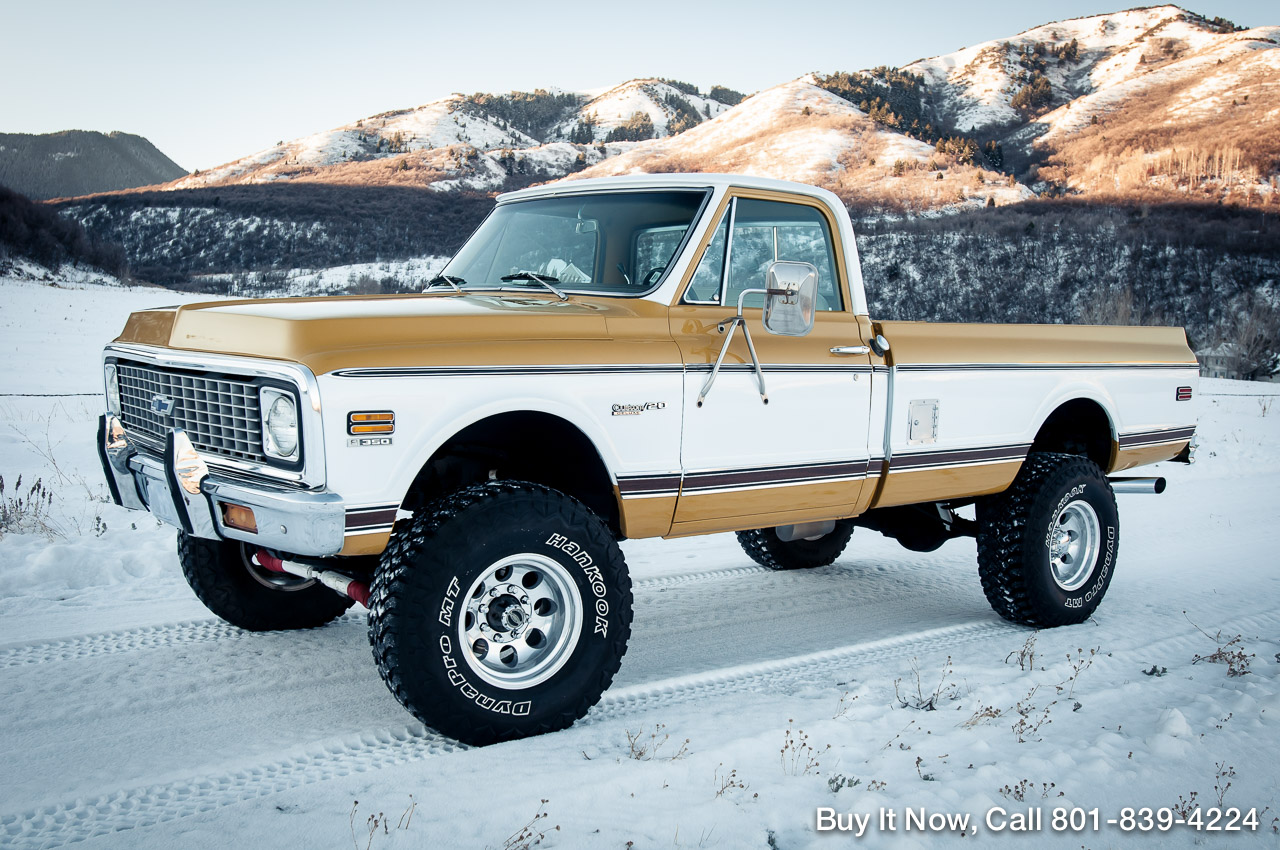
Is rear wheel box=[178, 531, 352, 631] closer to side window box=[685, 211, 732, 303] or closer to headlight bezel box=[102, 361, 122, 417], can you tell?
headlight bezel box=[102, 361, 122, 417]

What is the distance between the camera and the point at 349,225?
59.2 m

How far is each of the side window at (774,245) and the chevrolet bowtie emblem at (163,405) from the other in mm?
2413

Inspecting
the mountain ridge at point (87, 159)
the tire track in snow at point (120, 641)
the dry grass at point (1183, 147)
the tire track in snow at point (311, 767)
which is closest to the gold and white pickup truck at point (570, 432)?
the tire track in snow at point (120, 641)

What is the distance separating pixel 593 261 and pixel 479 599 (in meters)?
1.76

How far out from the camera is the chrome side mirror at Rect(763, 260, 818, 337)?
3902 mm

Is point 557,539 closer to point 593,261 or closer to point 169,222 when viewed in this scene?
point 593,261

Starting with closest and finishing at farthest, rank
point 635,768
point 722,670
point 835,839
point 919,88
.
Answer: point 835,839 → point 635,768 → point 722,670 → point 919,88

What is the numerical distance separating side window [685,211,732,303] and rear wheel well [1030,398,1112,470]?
8.95 feet

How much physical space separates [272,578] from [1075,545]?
464 cm

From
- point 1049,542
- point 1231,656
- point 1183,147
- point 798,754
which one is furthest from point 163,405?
point 1183,147

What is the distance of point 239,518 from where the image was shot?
3324 millimetres

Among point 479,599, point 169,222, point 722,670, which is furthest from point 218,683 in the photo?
point 169,222

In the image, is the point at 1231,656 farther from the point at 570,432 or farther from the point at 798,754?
the point at 570,432

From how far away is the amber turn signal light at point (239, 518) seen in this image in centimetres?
327
